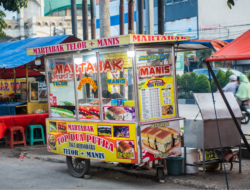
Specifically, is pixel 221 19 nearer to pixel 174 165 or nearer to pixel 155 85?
pixel 155 85

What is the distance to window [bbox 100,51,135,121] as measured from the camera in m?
5.42

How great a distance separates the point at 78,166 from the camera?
6.26 meters

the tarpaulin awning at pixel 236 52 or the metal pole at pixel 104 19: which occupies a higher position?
the metal pole at pixel 104 19

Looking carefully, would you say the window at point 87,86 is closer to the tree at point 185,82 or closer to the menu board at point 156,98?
the menu board at point 156,98

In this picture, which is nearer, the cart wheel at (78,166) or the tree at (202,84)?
the cart wheel at (78,166)

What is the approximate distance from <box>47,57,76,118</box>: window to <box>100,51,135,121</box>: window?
0.79 meters

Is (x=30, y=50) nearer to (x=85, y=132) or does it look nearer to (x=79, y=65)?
(x=79, y=65)

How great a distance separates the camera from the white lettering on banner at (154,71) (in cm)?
547

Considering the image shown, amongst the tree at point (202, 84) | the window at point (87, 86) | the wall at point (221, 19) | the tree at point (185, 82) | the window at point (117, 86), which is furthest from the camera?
the wall at point (221, 19)

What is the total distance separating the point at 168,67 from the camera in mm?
5750

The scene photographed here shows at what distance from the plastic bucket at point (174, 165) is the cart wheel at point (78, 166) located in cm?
141

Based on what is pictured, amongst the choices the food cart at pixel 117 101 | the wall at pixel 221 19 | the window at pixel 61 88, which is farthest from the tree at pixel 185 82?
the food cart at pixel 117 101

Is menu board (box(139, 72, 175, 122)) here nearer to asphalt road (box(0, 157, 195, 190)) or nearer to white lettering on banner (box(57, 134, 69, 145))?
asphalt road (box(0, 157, 195, 190))

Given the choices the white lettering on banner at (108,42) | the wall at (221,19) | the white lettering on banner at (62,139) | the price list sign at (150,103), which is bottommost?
the white lettering on banner at (62,139)
